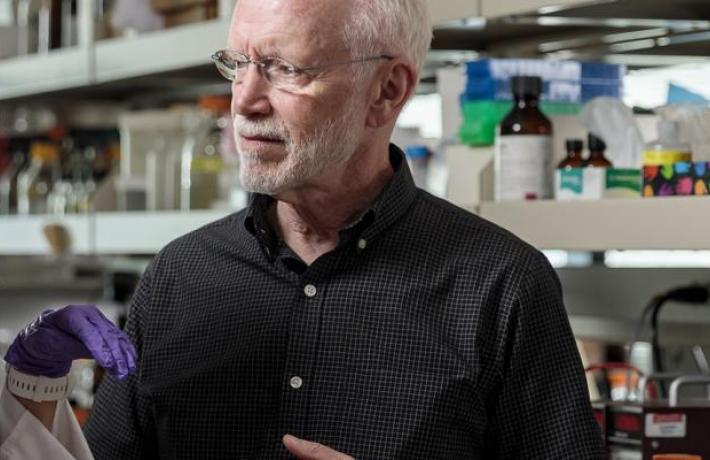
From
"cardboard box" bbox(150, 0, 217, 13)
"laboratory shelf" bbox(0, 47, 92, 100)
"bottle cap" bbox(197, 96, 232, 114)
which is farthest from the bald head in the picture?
"laboratory shelf" bbox(0, 47, 92, 100)

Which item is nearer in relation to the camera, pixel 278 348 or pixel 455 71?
pixel 278 348

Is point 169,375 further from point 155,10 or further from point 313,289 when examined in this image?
point 155,10

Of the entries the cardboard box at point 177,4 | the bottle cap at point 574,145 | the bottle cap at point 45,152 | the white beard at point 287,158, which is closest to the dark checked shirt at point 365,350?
the white beard at point 287,158

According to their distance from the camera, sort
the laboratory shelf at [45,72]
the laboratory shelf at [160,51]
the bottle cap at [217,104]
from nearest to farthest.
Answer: the laboratory shelf at [160,51]
the bottle cap at [217,104]
the laboratory shelf at [45,72]

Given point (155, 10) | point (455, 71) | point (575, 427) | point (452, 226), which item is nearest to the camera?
point (575, 427)

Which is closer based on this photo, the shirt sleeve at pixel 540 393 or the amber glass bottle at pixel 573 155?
the shirt sleeve at pixel 540 393

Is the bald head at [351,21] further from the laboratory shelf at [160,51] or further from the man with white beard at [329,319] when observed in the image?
the laboratory shelf at [160,51]

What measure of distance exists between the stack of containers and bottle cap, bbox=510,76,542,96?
8 cm

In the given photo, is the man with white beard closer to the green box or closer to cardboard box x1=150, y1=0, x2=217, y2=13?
the green box

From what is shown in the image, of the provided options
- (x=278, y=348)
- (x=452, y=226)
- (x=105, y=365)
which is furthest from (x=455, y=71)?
(x=105, y=365)

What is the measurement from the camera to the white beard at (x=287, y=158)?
160 centimetres

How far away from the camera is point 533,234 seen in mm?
1844

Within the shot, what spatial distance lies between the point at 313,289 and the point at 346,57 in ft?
0.91

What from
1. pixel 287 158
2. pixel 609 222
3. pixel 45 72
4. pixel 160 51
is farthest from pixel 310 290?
pixel 45 72
